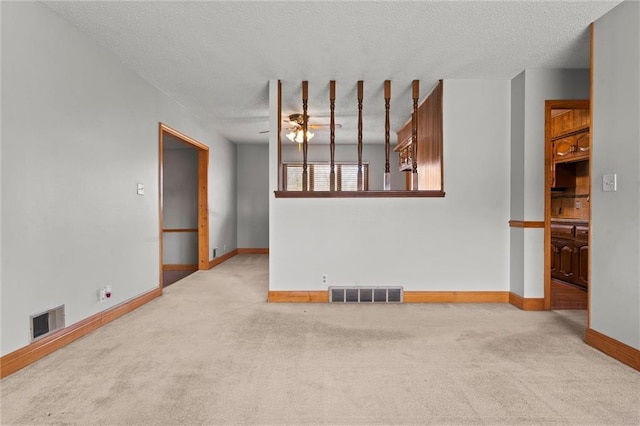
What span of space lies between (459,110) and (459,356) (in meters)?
2.77

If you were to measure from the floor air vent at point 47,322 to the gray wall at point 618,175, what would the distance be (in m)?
4.04

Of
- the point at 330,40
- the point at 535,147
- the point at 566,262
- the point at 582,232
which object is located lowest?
the point at 566,262

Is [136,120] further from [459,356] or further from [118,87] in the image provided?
[459,356]

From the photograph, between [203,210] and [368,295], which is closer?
Result: [368,295]

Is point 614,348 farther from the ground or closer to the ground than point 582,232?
closer to the ground

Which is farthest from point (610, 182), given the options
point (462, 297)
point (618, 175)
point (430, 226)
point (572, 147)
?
point (572, 147)

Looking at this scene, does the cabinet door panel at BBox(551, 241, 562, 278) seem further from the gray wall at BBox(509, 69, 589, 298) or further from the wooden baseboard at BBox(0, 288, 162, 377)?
the wooden baseboard at BBox(0, 288, 162, 377)

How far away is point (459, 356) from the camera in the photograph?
102 inches

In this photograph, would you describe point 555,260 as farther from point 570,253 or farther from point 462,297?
point 462,297

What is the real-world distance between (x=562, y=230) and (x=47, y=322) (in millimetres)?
5714

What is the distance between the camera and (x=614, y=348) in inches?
102

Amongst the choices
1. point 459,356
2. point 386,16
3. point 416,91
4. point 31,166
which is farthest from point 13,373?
point 416,91

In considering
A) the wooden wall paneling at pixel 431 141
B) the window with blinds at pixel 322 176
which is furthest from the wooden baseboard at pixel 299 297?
the window with blinds at pixel 322 176

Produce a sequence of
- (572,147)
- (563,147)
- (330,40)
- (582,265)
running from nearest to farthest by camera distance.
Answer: (330,40)
(582,265)
(572,147)
(563,147)
